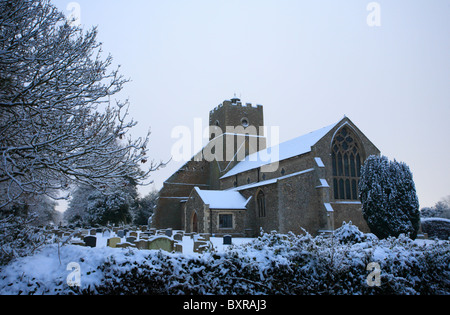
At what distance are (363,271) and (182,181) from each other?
95.7 feet

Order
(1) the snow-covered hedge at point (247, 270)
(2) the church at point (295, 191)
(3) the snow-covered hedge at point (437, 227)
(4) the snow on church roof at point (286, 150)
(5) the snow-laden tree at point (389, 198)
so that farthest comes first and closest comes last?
1. (3) the snow-covered hedge at point (437, 227)
2. (4) the snow on church roof at point (286, 150)
3. (2) the church at point (295, 191)
4. (5) the snow-laden tree at point (389, 198)
5. (1) the snow-covered hedge at point (247, 270)

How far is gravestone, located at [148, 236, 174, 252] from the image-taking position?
38.2ft

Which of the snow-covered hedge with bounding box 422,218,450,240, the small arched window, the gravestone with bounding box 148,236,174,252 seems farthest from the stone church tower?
the gravestone with bounding box 148,236,174,252

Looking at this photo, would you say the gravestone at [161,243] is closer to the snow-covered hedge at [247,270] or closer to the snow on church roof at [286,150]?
the snow-covered hedge at [247,270]

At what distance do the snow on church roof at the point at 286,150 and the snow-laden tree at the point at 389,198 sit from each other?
5.20m

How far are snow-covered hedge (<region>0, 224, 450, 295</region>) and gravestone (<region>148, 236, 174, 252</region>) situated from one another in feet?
16.8

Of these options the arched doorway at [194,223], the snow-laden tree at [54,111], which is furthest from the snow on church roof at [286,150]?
the snow-laden tree at [54,111]

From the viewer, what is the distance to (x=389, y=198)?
18.9 m

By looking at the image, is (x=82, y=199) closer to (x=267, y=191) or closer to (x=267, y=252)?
(x=267, y=191)

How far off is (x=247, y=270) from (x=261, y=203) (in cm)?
1842

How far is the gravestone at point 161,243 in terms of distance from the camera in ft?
38.2

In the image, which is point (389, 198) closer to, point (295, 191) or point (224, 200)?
point (295, 191)

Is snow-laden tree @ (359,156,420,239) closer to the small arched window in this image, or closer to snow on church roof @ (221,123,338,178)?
snow on church roof @ (221,123,338,178)
